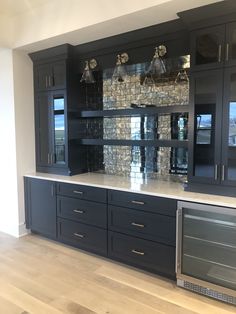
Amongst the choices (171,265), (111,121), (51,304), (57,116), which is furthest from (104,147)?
(51,304)

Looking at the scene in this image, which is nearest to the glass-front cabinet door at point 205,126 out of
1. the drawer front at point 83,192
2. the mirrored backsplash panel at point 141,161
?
the mirrored backsplash panel at point 141,161

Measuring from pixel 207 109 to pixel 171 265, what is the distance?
4.89ft

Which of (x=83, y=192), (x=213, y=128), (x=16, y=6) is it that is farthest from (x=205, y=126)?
(x=16, y=6)

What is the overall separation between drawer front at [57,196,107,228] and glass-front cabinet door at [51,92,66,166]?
0.56 m

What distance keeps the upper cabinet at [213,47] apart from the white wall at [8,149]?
93.6 inches

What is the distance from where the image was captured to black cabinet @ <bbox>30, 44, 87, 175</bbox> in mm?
3475

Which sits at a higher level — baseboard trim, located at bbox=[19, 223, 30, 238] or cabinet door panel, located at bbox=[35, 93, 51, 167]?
cabinet door panel, located at bbox=[35, 93, 51, 167]

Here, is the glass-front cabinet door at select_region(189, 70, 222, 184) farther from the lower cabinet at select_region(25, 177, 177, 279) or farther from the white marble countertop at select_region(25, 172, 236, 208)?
the lower cabinet at select_region(25, 177, 177, 279)

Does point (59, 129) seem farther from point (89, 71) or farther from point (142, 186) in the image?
point (142, 186)

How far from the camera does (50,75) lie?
3600 millimetres

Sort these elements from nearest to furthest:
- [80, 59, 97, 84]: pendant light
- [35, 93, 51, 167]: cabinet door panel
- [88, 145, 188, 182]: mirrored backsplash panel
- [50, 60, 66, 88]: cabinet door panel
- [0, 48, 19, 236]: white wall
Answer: [88, 145, 188, 182]: mirrored backsplash panel
[80, 59, 97, 84]: pendant light
[50, 60, 66, 88]: cabinet door panel
[0, 48, 19, 236]: white wall
[35, 93, 51, 167]: cabinet door panel

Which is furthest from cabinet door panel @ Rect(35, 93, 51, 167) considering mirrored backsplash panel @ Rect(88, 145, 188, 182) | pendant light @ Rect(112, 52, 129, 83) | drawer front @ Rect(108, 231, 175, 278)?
drawer front @ Rect(108, 231, 175, 278)

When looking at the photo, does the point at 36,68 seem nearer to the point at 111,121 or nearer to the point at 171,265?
the point at 111,121

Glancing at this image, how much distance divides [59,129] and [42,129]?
0.32m
